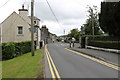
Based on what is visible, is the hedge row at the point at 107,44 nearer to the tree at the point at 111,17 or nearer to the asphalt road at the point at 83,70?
the tree at the point at 111,17

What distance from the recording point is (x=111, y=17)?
20.5m

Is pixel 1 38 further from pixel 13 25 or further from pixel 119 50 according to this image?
pixel 119 50

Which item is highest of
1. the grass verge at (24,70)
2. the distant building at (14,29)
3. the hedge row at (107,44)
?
the distant building at (14,29)

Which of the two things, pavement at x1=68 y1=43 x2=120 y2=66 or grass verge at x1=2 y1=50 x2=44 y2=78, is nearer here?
grass verge at x1=2 y1=50 x2=44 y2=78

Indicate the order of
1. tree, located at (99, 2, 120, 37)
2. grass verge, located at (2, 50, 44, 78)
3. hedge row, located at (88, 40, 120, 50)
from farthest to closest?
hedge row, located at (88, 40, 120, 50), tree, located at (99, 2, 120, 37), grass verge, located at (2, 50, 44, 78)

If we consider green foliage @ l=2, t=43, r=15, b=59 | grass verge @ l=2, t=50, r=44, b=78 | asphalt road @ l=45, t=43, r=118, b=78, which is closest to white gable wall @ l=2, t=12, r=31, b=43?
green foliage @ l=2, t=43, r=15, b=59

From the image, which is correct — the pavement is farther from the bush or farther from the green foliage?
the green foliage

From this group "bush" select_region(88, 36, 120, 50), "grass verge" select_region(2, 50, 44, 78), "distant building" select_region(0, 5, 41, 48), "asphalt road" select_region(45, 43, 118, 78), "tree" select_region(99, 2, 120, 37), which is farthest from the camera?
"distant building" select_region(0, 5, 41, 48)

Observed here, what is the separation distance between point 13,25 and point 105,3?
69.4 ft

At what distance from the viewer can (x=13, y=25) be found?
3741 centimetres

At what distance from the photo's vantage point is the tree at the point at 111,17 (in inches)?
778

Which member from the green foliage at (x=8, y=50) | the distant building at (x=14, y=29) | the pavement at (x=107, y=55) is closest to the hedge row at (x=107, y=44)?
the pavement at (x=107, y=55)

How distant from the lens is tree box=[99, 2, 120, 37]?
19750mm

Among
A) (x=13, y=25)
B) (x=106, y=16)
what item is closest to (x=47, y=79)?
(x=106, y=16)
